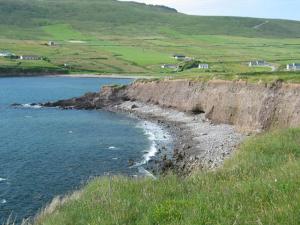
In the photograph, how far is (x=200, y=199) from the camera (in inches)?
590

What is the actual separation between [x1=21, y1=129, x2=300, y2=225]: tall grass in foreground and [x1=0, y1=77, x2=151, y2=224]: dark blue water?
2001cm

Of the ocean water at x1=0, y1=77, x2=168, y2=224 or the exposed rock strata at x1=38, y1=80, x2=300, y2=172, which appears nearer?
the ocean water at x1=0, y1=77, x2=168, y2=224

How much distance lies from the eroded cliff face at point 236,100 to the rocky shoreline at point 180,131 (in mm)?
1832

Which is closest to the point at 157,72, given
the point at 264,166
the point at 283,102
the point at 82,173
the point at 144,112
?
the point at 144,112

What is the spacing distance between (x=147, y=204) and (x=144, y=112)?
3246 inches

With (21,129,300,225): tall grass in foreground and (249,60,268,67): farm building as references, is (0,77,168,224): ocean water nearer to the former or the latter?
(21,129,300,225): tall grass in foreground

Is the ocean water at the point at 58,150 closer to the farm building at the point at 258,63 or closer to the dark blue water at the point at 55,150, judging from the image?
the dark blue water at the point at 55,150

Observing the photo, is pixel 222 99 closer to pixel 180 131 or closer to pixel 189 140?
pixel 180 131

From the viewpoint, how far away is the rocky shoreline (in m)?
52.1

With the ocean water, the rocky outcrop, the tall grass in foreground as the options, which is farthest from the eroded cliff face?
the tall grass in foreground

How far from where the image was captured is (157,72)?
194125mm

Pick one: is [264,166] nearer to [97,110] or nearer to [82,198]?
[82,198]

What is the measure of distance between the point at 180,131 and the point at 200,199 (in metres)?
60.8

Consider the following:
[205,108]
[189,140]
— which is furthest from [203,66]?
[189,140]
